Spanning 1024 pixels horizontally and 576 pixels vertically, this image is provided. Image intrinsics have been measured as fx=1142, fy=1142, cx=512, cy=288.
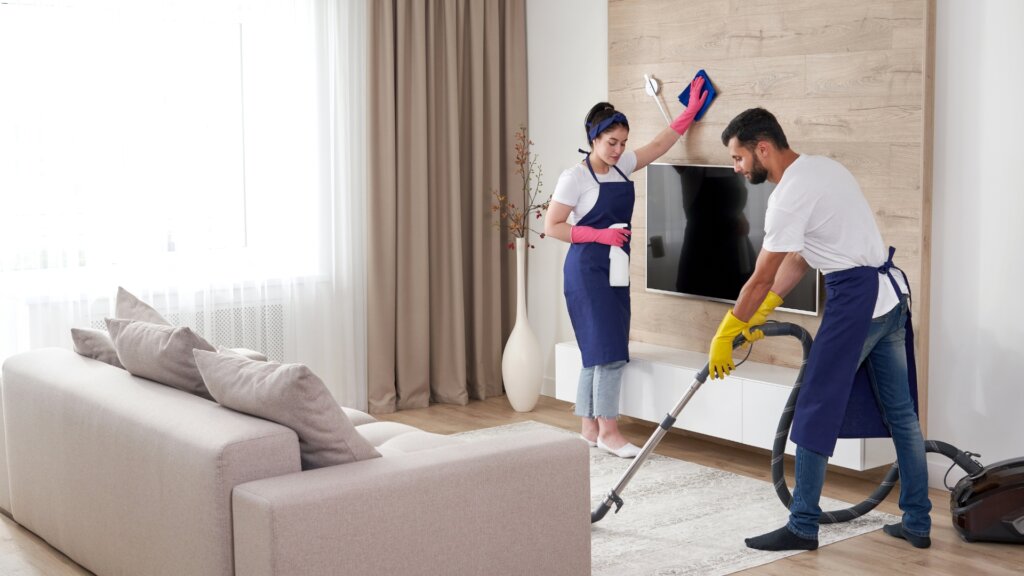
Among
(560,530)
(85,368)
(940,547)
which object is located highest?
(85,368)

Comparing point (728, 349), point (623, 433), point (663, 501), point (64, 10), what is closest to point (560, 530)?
point (728, 349)

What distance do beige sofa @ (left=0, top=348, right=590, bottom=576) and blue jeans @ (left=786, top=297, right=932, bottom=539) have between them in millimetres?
958

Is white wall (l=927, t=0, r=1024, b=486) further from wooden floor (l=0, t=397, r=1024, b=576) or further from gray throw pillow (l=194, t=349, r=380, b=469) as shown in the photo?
gray throw pillow (l=194, t=349, r=380, b=469)

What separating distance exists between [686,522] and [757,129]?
135 centimetres

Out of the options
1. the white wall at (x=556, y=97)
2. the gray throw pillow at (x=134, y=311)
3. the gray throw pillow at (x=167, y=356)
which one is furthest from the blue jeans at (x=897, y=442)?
the white wall at (x=556, y=97)

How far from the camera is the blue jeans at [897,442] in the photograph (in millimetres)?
3584

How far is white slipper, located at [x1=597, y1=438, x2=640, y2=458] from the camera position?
15.6 ft

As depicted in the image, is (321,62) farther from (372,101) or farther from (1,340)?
(1,340)

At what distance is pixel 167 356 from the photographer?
3119 millimetres

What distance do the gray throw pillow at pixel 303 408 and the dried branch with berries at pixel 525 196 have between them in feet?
10.7

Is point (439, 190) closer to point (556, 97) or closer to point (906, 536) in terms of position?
point (556, 97)

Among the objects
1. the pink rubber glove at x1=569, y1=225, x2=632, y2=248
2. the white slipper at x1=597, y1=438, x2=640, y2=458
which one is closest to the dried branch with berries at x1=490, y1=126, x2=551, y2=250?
the pink rubber glove at x1=569, y1=225, x2=632, y2=248

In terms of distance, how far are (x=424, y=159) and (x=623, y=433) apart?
1696 millimetres

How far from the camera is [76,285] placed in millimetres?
4848
